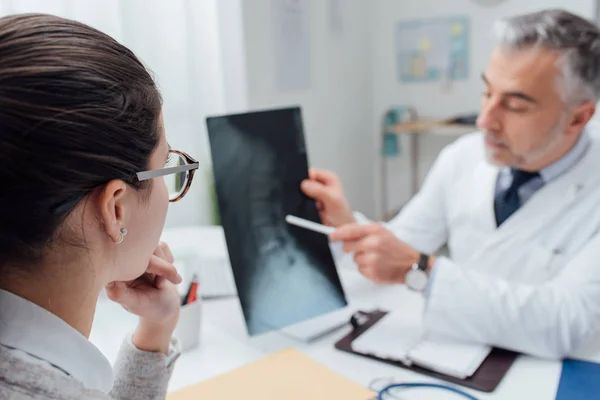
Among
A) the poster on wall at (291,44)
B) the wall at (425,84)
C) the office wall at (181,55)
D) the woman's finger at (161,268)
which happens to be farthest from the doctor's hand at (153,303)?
the wall at (425,84)

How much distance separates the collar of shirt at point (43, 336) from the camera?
0.55 meters

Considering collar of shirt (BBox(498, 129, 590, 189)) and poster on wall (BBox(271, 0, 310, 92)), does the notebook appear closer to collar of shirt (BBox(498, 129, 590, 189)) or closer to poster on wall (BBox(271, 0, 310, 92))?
collar of shirt (BBox(498, 129, 590, 189))

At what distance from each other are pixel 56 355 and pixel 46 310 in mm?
46

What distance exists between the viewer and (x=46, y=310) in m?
0.57

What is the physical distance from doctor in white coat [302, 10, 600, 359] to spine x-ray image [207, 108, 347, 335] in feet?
0.19

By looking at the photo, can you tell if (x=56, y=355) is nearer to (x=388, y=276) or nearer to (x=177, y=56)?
(x=388, y=276)

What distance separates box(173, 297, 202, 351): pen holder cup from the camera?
1068 mm

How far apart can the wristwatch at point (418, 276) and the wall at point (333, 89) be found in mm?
1236

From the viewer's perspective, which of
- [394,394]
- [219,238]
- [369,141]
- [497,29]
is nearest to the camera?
[394,394]

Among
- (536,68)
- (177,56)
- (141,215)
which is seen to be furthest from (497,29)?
(141,215)

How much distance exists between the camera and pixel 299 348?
1.09 m

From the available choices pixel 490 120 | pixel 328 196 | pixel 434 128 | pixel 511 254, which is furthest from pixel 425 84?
pixel 328 196

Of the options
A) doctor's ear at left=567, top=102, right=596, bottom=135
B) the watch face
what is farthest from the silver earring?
doctor's ear at left=567, top=102, right=596, bottom=135

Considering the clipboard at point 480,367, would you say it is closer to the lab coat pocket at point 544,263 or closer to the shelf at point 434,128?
the lab coat pocket at point 544,263
